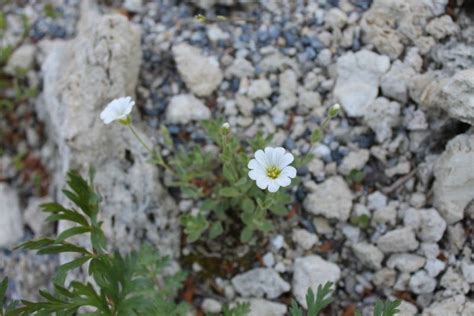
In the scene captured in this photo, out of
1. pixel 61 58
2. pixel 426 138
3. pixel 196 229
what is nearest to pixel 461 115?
pixel 426 138

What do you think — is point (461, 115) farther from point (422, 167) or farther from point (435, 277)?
point (435, 277)

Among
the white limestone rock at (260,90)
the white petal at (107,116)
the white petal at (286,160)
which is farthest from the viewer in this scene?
the white limestone rock at (260,90)

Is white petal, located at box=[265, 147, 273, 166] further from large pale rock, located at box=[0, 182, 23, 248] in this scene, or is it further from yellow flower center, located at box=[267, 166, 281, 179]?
large pale rock, located at box=[0, 182, 23, 248]

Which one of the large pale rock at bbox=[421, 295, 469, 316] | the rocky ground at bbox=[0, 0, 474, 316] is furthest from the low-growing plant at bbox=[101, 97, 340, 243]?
the large pale rock at bbox=[421, 295, 469, 316]

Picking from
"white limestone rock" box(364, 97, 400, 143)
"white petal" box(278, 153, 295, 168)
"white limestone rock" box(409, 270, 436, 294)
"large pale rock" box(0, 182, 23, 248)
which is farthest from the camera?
"large pale rock" box(0, 182, 23, 248)

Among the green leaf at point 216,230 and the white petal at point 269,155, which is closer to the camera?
the white petal at point 269,155

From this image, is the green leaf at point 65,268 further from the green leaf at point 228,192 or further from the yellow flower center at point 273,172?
the yellow flower center at point 273,172

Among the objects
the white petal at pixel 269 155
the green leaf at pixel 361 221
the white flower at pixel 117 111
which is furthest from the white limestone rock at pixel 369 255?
the white flower at pixel 117 111

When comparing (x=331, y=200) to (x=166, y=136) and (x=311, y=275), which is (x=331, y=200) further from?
(x=166, y=136)
